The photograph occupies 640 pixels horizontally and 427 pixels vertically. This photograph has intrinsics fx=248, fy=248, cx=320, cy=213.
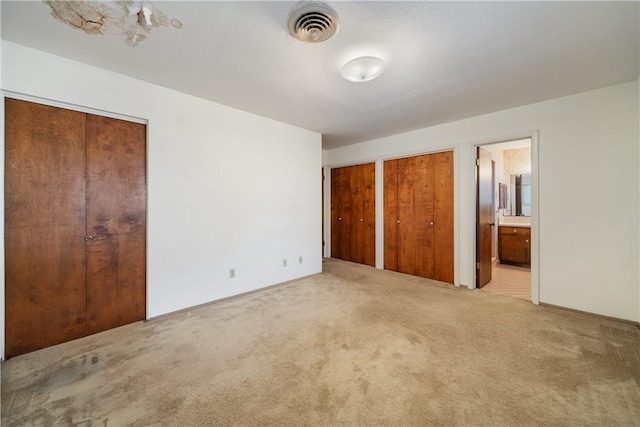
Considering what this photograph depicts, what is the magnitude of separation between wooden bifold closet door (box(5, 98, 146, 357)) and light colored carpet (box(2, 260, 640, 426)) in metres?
0.27

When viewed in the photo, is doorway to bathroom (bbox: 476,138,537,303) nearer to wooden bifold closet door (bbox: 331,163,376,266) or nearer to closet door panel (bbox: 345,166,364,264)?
wooden bifold closet door (bbox: 331,163,376,266)

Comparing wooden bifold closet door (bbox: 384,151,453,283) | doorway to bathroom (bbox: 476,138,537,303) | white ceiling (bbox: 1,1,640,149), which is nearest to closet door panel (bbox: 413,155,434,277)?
wooden bifold closet door (bbox: 384,151,453,283)

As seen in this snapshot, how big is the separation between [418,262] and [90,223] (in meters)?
4.39

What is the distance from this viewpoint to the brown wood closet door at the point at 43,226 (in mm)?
2051

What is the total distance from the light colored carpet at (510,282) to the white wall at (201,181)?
9.96 feet

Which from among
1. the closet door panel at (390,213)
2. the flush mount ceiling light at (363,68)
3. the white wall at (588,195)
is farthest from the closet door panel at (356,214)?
the flush mount ceiling light at (363,68)

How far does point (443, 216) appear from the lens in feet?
13.0

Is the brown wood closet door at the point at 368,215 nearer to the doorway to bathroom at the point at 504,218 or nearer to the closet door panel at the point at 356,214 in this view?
the closet door panel at the point at 356,214

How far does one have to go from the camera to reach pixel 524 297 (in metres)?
3.35

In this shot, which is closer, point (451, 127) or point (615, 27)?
point (615, 27)

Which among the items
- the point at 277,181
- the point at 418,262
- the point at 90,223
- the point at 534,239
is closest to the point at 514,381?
the point at 534,239

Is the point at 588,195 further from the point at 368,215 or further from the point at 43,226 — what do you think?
the point at 43,226

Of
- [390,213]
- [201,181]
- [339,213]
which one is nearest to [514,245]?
[390,213]

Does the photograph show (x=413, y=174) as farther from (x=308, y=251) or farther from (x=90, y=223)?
(x=90, y=223)
